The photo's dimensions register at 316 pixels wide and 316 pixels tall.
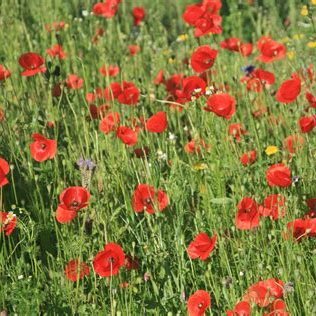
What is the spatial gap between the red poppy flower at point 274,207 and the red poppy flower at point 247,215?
0.09m

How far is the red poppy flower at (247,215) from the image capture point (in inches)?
113

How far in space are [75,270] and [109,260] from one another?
27 cm

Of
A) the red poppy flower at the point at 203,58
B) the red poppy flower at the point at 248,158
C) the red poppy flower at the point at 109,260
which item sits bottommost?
the red poppy flower at the point at 248,158

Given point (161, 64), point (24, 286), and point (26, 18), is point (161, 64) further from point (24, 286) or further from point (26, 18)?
point (24, 286)

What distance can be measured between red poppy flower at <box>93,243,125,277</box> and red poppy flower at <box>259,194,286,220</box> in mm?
543

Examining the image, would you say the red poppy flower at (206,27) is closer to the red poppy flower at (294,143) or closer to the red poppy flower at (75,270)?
the red poppy flower at (294,143)

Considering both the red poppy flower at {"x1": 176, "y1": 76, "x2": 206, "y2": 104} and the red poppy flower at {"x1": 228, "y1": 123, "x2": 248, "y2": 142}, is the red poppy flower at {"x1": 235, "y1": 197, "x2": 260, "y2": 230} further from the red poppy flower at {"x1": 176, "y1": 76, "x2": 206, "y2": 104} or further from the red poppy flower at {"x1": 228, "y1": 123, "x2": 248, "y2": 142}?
the red poppy flower at {"x1": 228, "y1": 123, "x2": 248, "y2": 142}

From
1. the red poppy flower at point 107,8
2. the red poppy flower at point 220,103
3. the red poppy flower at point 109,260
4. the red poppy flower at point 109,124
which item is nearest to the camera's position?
the red poppy flower at point 109,260

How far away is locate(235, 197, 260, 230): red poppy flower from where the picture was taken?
2.87m

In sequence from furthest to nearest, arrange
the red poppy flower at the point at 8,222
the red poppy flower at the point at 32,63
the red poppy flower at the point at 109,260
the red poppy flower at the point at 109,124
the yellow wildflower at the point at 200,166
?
the red poppy flower at the point at 32,63, the red poppy flower at the point at 109,124, the yellow wildflower at the point at 200,166, the red poppy flower at the point at 8,222, the red poppy flower at the point at 109,260

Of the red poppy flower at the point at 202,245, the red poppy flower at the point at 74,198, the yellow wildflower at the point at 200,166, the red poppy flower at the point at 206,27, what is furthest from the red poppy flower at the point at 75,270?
the red poppy flower at the point at 206,27

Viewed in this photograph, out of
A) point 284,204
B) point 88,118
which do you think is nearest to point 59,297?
point 284,204

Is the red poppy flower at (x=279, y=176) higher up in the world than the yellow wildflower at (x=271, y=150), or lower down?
higher up

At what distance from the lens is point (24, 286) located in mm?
2871
